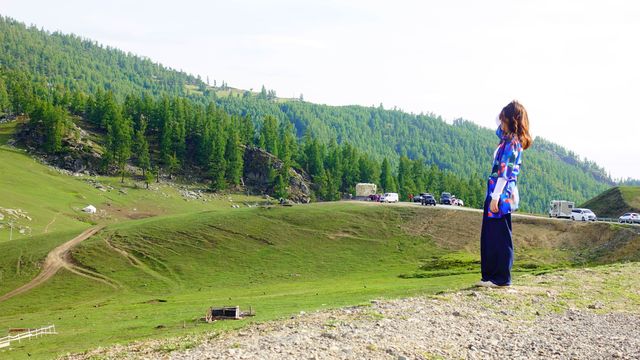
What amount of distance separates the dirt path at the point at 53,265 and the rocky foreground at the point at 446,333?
54549 millimetres

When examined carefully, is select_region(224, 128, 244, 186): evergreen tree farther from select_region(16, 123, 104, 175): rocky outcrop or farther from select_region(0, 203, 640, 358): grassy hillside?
select_region(0, 203, 640, 358): grassy hillside

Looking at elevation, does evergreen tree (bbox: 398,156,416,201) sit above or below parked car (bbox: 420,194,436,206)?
above

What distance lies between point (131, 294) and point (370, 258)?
27.9 m

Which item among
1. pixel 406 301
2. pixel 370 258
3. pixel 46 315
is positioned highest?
pixel 406 301

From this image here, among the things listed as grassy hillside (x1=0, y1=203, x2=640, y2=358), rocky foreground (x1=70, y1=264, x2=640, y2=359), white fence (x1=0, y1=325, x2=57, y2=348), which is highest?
rocky foreground (x1=70, y1=264, x2=640, y2=359)

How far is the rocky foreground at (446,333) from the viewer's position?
11680mm

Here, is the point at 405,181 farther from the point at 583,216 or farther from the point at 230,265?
the point at 230,265

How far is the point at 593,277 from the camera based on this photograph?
24297 millimetres

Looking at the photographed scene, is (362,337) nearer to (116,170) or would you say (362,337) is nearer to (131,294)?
(131,294)

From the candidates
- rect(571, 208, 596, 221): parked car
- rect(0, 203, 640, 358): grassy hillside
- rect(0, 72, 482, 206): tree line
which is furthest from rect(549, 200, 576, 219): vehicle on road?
rect(0, 72, 482, 206): tree line

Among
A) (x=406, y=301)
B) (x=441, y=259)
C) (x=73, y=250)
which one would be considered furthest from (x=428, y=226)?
(x=406, y=301)

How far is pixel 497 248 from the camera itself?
62.0ft

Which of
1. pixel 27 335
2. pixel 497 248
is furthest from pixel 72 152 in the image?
pixel 497 248

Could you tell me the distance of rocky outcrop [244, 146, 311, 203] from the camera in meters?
171
